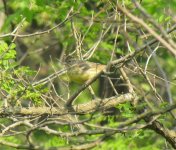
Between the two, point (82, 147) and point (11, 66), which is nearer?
point (82, 147)

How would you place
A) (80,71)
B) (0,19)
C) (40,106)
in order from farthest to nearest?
1. (0,19)
2. (80,71)
3. (40,106)

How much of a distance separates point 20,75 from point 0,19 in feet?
20.3

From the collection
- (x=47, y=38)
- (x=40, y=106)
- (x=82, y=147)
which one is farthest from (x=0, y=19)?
(x=82, y=147)

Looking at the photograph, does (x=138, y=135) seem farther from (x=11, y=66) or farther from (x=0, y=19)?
(x=0, y=19)

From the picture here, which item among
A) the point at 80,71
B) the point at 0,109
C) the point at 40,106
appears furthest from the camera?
the point at 80,71

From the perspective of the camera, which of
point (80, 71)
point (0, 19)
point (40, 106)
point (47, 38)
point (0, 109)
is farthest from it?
point (47, 38)

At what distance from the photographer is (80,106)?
4832mm

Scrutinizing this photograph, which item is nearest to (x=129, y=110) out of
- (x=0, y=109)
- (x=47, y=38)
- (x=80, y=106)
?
(x=80, y=106)

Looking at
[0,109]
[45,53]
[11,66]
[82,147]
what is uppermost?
[45,53]

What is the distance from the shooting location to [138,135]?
5.10 meters

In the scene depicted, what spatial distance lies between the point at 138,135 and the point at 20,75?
3.71 feet

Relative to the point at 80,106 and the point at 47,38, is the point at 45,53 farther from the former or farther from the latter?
the point at 80,106

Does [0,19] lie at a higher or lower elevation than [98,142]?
higher

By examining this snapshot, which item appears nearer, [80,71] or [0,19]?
[80,71]
